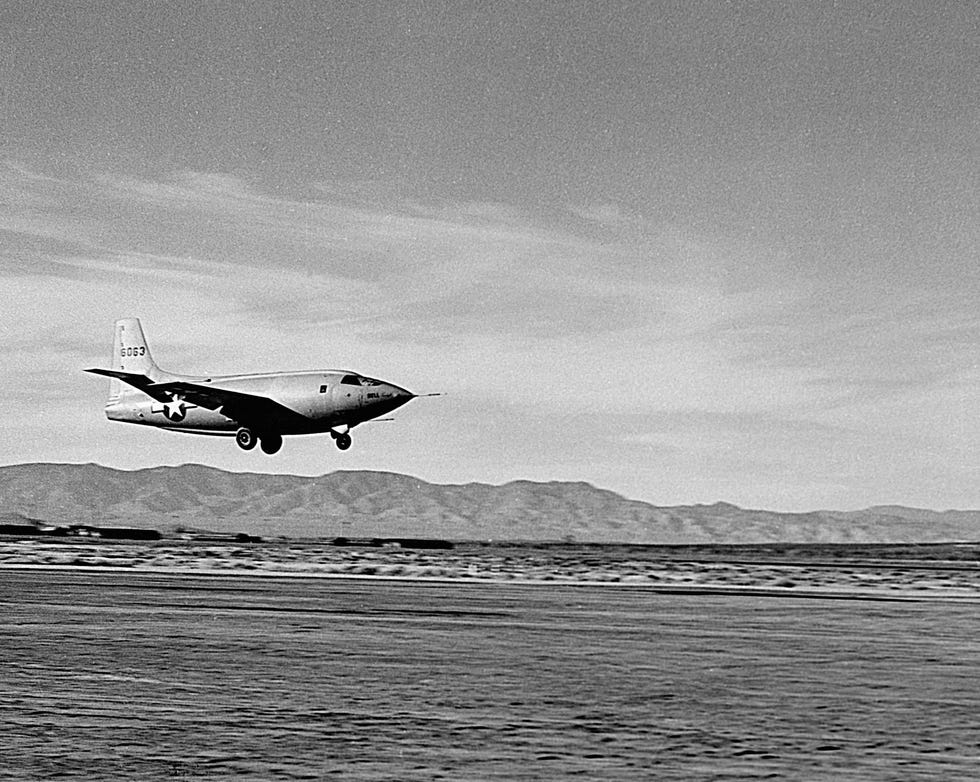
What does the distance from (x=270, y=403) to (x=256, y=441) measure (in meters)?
4.12

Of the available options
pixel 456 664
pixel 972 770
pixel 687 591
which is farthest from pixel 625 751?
pixel 687 591

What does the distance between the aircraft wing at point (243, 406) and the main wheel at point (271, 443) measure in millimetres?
1033

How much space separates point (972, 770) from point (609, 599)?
26.5 metres

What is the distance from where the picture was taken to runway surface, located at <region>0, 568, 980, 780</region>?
1212cm

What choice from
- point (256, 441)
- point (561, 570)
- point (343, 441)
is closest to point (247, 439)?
point (256, 441)

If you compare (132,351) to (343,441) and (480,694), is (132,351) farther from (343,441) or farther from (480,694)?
(480,694)

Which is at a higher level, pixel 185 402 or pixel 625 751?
pixel 185 402

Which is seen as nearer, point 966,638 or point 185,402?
point 966,638

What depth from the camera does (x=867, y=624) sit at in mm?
29234

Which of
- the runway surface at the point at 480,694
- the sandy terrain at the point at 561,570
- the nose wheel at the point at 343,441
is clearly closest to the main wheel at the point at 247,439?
the nose wheel at the point at 343,441

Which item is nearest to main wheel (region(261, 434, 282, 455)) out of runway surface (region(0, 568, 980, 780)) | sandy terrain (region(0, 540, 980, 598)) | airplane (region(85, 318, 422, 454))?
airplane (region(85, 318, 422, 454))

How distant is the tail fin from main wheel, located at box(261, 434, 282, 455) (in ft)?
92.5

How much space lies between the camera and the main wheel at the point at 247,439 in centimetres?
9944

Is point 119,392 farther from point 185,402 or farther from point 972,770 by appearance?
point 972,770
